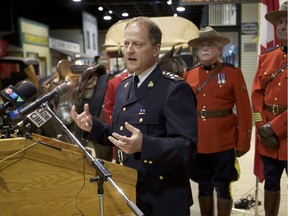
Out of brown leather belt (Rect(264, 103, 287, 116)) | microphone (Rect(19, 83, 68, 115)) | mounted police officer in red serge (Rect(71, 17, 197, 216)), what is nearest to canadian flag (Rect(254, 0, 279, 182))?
brown leather belt (Rect(264, 103, 287, 116))

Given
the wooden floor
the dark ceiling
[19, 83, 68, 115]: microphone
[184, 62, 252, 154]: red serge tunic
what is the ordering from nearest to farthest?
1. [19, 83, 68, 115]: microphone
2. [184, 62, 252, 154]: red serge tunic
3. the wooden floor
4. the dark ceiling

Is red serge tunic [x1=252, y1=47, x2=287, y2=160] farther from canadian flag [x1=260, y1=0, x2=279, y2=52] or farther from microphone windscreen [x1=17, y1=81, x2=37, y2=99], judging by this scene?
microphone windscreen [x1=17, y1=81, x2=37, y2=99]

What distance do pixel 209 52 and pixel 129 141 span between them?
2.01 metres

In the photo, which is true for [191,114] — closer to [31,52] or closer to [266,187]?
[266,187]

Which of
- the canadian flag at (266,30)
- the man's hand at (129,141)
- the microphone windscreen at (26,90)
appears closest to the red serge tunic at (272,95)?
the canadian flag at (266,30)

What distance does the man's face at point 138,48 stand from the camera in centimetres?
162

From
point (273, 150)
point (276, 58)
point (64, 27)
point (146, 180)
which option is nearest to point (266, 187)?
point (273, 150)

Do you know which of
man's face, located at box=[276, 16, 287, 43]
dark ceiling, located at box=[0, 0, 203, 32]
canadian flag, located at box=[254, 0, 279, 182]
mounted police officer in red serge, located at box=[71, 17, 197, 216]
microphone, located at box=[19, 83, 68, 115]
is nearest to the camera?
mounted police officer in red serge, located at box=[71, 17, 197, 216]

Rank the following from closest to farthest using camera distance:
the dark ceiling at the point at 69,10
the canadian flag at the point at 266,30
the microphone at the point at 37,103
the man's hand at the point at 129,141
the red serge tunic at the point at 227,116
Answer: the man's hand at the point at 129,141 → the microphone at the point at 37,103 → the red serge tunic at the point at 227,116 → the canadian flag at the point at 266,30 → the dark ceiling at the point at 69,10

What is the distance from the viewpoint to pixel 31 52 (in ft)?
47.2

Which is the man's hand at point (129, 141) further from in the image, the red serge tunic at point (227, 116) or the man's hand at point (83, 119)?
the red serge tunic at point (227, 116)

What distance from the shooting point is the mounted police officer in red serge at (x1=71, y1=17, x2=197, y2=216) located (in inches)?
60.8

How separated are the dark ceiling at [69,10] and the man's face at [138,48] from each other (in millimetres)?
9270

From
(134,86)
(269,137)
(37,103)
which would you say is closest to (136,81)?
(134,86)
